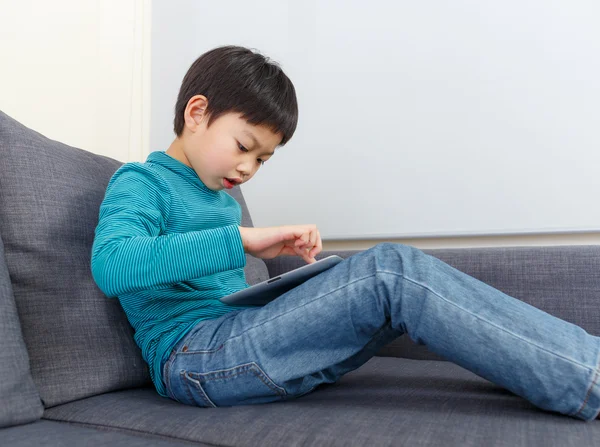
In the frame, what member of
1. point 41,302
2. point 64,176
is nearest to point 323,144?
point 64,176

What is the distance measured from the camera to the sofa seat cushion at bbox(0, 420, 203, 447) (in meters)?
0.77

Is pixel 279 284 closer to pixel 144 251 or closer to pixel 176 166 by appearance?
pixel 144 251

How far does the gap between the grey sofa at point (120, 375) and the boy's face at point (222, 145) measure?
0.66 feet

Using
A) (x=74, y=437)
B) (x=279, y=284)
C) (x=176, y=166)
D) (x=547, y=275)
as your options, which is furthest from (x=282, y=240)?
(x=547, y=275)

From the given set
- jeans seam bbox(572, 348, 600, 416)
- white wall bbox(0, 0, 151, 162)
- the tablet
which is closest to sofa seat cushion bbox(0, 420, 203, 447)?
the tablet

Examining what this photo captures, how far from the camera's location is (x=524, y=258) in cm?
136

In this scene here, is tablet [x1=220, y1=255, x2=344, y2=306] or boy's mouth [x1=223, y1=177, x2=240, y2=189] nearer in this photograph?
tablet [x1=220, y1=255, x2=344, y2=306]

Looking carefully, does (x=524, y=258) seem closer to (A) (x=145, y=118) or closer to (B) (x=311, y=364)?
(B) (x=311, y=364)

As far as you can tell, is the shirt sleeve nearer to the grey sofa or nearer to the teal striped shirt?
the teal striped shirt

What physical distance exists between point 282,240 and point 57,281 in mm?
402

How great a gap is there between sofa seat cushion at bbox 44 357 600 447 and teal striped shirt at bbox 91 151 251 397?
0.45 feet

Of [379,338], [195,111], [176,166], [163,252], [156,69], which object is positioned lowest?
[379,338]

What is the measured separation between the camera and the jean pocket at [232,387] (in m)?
0.95

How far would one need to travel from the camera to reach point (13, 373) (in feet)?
2.92
